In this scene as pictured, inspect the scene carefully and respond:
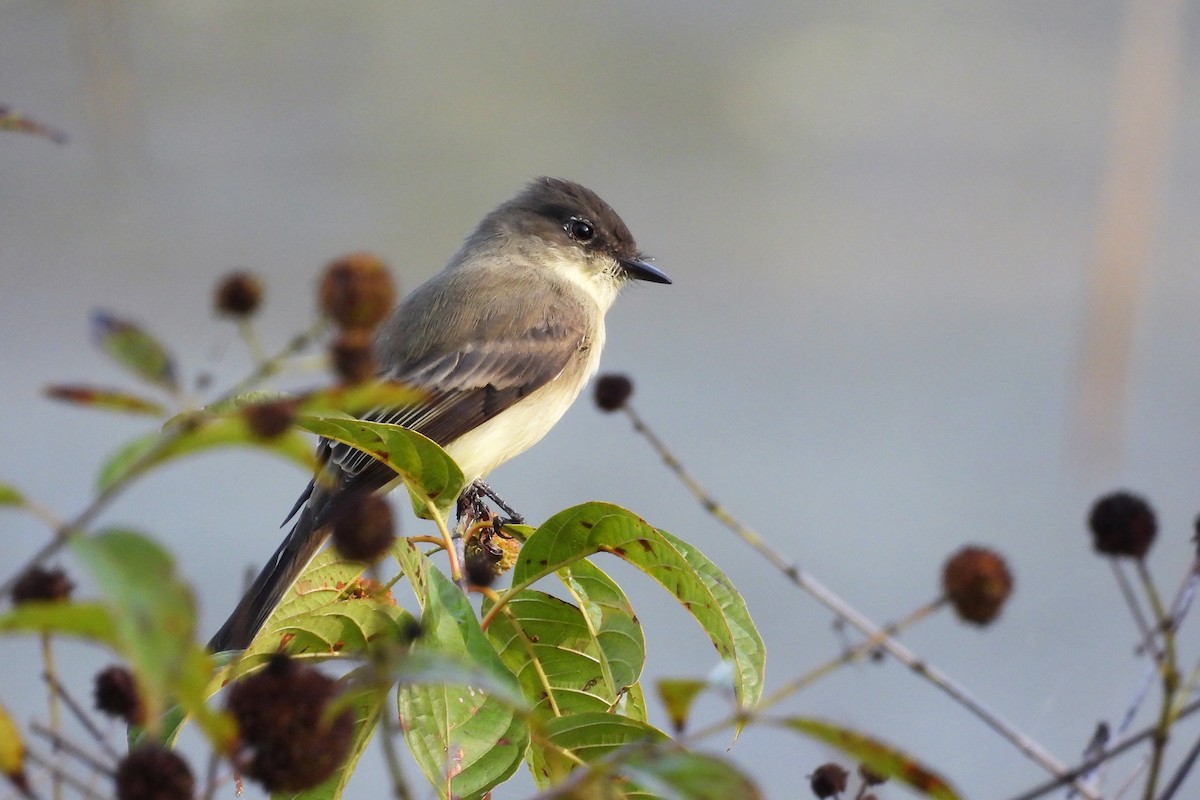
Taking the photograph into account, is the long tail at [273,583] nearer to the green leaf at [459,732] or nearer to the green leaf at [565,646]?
the green leaf at [565,646]

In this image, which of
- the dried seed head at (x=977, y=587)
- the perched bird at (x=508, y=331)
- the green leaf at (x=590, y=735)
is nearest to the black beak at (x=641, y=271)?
the perched bird at (x=508, y=331)

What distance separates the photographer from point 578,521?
4.80ft

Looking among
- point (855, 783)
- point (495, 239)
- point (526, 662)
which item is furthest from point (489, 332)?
point (855, 783)

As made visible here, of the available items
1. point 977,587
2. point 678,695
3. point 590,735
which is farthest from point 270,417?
point 590,735

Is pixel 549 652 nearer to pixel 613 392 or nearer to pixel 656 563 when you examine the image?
pixel 656 563

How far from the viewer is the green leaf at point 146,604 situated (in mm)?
544

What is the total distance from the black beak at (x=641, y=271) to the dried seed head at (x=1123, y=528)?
303 cm

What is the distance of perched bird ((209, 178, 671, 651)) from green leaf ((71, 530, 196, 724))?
2245 mm

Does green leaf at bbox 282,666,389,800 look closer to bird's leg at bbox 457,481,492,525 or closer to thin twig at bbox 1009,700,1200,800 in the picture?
thin twig at bbox 1009,700,1200,800

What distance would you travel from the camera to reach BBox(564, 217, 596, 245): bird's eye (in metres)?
3.94

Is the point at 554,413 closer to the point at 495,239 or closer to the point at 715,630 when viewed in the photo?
the point at 495,239

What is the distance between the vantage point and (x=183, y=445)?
62cm

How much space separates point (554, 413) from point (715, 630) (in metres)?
2.14

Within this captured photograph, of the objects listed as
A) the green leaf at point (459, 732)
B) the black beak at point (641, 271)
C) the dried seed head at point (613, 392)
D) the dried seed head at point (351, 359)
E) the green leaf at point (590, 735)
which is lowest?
the green leaf at point (459, 732)
